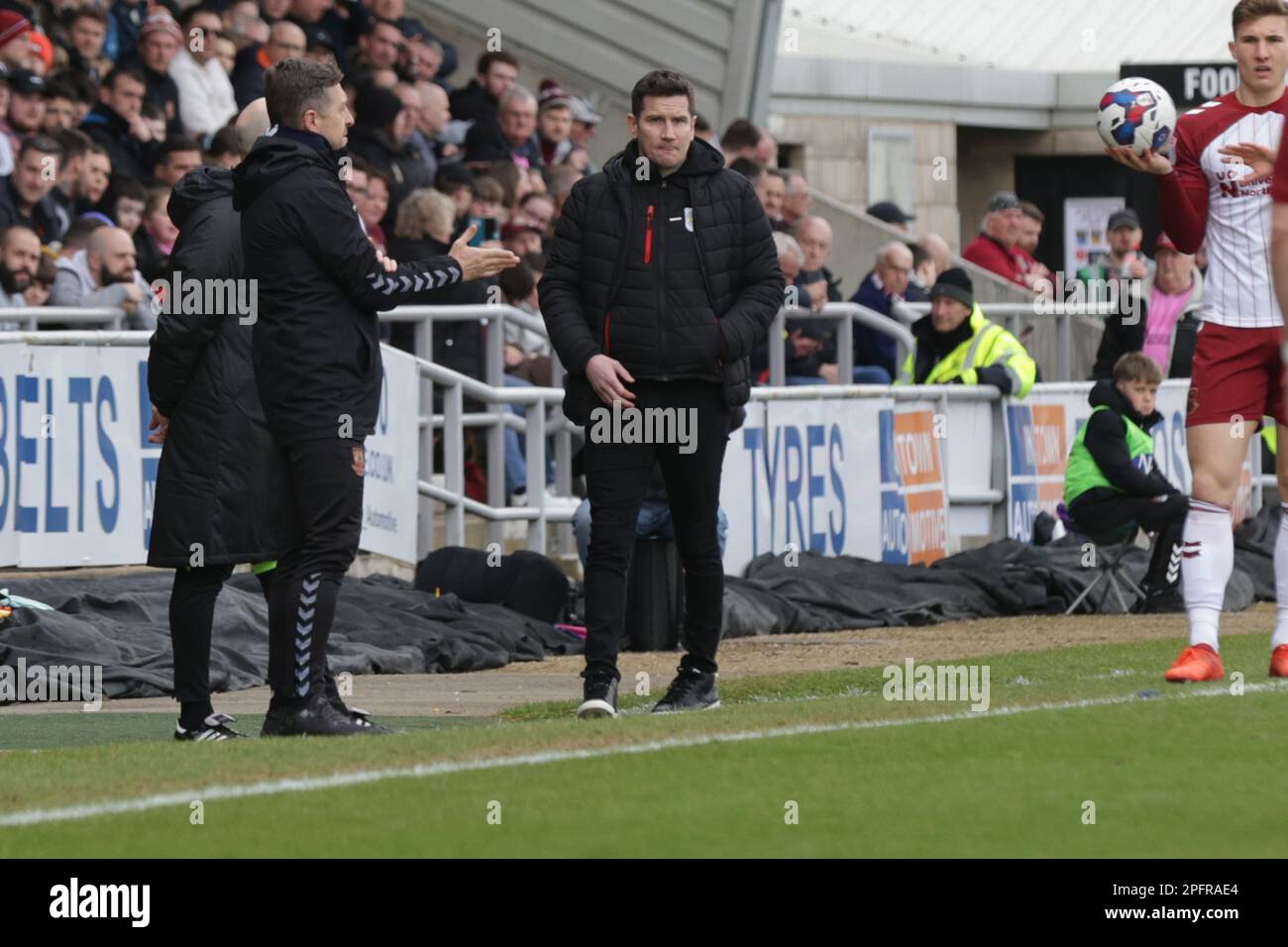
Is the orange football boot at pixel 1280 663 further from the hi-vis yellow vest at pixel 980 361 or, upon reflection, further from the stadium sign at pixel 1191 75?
the stadium sign at pixel 1191 75

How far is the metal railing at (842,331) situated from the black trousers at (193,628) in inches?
313

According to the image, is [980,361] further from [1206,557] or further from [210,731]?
[210,731]

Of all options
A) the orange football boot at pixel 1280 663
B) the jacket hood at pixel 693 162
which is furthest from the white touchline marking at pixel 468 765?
the jacket hood at pixel 693 162

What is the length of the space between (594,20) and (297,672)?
14.9m

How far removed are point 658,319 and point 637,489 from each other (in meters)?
0.63

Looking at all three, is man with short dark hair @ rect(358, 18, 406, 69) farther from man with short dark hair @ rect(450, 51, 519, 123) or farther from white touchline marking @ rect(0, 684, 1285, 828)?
white touchline marking @ rect(0, 684, 1285, 828)

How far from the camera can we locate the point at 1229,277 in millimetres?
9820

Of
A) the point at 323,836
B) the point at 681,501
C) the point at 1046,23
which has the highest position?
the point at 1046,23

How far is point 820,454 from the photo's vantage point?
54.3 feet

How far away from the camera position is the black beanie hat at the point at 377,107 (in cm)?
1883

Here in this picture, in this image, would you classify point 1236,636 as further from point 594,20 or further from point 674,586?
point 594,20

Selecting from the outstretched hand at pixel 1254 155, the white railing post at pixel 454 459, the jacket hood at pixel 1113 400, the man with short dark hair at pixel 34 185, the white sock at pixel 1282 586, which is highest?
the man with short dark hair at pixel 34 185

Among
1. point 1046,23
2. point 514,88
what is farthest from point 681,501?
point 1046,23

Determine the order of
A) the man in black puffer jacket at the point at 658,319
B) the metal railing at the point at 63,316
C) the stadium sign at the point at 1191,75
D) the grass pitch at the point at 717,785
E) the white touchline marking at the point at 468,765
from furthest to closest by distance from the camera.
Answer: the stadium sign at the point at 1191,75
the metal railing at the point at 63,316
the man in black puffer jacket at the point at 658,319
the white touchline marking at the point at 468,765
the grass pitch at the point at 717,785
